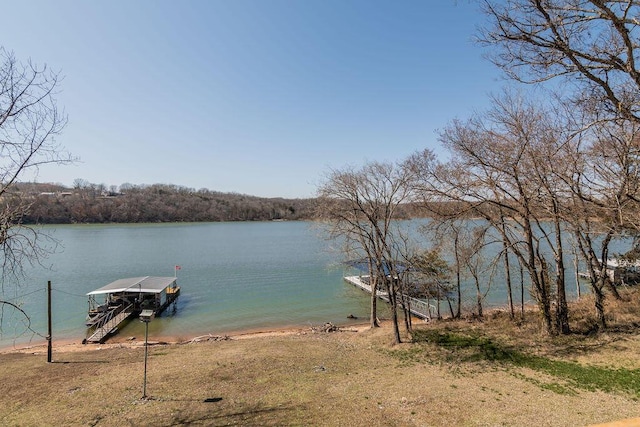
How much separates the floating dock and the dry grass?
6.38m

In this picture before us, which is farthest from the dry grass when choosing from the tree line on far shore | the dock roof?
the tree line on far shore

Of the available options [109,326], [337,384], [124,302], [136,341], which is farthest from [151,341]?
[337,384]

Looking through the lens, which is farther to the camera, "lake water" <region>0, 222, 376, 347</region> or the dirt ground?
"lake water" <region>0, 222, 376, 347</region>

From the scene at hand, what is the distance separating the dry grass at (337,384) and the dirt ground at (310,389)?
36 millimetres

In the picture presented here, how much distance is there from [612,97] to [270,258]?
45.0 m

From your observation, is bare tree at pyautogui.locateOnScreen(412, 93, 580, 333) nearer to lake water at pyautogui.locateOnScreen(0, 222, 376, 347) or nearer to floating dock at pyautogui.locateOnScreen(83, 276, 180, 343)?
lake water at pyautogui.locateOnScreen(0, 222, 376, 347)

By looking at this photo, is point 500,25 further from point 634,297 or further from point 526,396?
point 634,297

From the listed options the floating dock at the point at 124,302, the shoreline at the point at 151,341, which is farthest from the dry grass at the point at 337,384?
the floating dock at the point at 124,302

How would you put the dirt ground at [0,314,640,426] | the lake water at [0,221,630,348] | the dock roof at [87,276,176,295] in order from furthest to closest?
the dock roof at [87,276,176,295]
the lake water at [0,221,630,348]
the dirt ground at [0,314,640,426]

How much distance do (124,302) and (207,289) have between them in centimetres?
745

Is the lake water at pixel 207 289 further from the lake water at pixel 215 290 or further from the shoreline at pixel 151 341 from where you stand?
the shoreline at pixel 151 341

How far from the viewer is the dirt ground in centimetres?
829

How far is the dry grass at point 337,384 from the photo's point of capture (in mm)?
8375

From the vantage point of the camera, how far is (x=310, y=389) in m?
10.5
